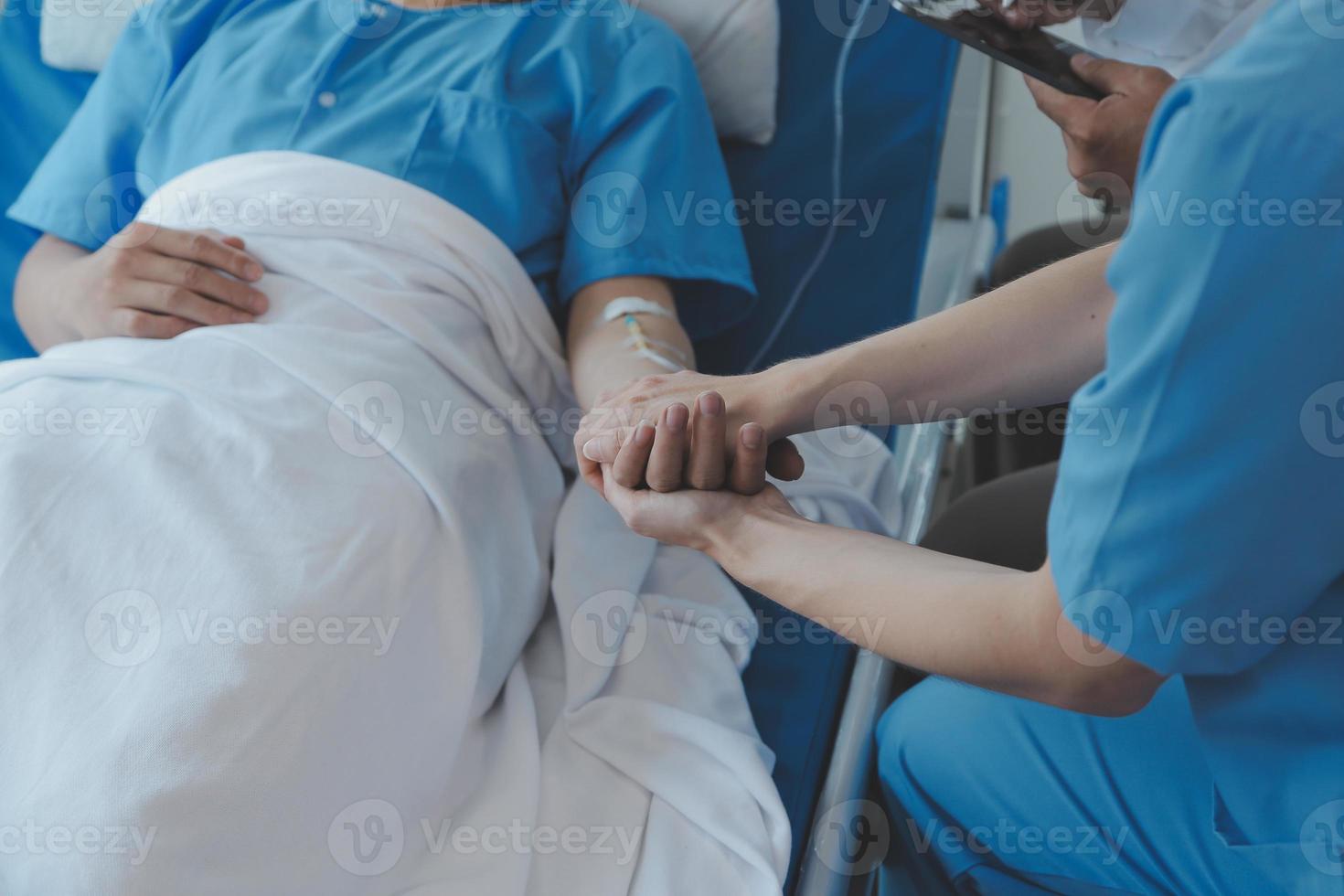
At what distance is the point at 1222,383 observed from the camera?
53 cm

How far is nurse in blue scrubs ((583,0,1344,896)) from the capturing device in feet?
1.73

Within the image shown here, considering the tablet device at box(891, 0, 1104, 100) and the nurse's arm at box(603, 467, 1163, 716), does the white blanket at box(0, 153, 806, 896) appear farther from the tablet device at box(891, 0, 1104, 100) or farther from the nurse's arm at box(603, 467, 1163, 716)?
the tablet device at box(891, 0, 1104, 100)

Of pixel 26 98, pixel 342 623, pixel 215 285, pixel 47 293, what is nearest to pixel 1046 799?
pixel 342 623

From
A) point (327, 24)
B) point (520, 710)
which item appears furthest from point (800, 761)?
point (327, 24)

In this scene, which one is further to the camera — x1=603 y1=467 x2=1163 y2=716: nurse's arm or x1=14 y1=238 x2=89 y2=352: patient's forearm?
x1=14 y1=238 x2=89 y2=352: patient's forearm

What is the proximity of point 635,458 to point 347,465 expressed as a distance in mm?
250

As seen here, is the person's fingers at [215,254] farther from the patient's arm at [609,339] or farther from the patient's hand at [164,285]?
the patient's arm at [609,339]

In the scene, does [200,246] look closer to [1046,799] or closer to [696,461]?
[696,461]

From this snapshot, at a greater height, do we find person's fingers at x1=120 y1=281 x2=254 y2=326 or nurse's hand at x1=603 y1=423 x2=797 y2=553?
nurse's hand at x1=603 y1=423 x2=797 y2=553

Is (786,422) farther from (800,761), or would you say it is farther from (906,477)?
(906,477)

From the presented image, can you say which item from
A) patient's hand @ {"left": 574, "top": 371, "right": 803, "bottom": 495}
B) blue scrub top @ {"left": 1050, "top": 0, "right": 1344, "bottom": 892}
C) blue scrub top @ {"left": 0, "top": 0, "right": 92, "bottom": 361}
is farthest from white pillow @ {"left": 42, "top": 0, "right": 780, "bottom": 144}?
blue scrub top @ {"left": 1050, "top": 0, "right": 1344, "bottom": 892}

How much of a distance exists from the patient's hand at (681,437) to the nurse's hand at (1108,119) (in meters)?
0.44

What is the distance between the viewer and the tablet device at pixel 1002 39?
105 centimetres

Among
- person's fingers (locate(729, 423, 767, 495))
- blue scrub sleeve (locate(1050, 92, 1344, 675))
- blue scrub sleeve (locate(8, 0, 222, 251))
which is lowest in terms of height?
blue scrub sleeve (locate(8, 0, 222, 251))
